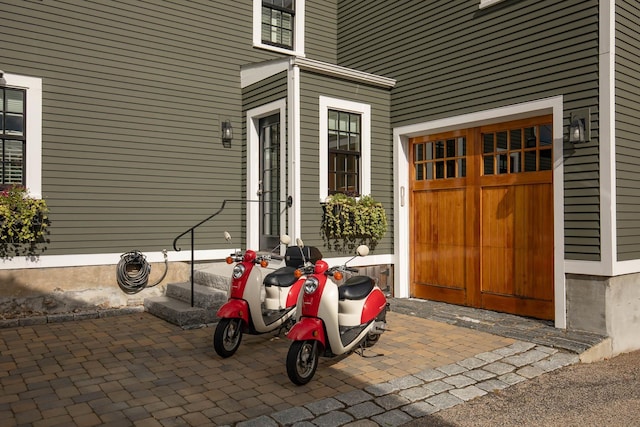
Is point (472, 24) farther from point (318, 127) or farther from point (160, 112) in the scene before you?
point (160, 112)

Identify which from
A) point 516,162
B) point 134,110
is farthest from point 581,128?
point 134,110

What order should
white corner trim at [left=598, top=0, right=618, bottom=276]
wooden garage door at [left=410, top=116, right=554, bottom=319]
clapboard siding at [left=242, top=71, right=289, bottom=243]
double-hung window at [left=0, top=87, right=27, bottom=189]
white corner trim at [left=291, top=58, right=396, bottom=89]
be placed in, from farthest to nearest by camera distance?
clapboard siding at [left=242, top=71, right=289, bottom=243], white corner trim at [left=291, top=58, right=396, bottom=89], double-hung window at [left=0, top=87, right=27, bottom=189], wooden garage door at [left=410, top=116, right=554, bottom=319], white corner trim at [left=598, top=0, right=618, bottom=276]

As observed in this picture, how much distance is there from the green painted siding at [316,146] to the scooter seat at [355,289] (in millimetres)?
2466

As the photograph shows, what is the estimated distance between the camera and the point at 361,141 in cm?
748

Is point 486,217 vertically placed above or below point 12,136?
below

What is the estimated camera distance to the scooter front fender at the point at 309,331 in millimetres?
3734

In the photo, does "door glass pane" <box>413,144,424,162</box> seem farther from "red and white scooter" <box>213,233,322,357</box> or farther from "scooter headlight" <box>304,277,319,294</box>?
"scooter headlight" <box>304,277,319,294</box>

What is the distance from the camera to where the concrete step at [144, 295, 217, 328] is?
5.78m

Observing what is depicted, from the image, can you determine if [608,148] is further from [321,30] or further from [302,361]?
[321,30]

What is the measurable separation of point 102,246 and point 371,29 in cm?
573

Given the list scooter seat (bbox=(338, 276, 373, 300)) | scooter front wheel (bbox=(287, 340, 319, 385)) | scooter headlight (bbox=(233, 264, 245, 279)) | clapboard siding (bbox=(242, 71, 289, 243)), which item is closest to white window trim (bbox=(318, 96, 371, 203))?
clapboard siding (bbox=(242, 71, 289, 243))

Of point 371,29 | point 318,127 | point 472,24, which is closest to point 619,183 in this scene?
point 472,24

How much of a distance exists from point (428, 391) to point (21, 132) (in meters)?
6.06

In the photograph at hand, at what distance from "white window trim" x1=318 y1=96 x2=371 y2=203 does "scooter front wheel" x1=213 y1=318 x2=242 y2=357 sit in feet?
9.22
